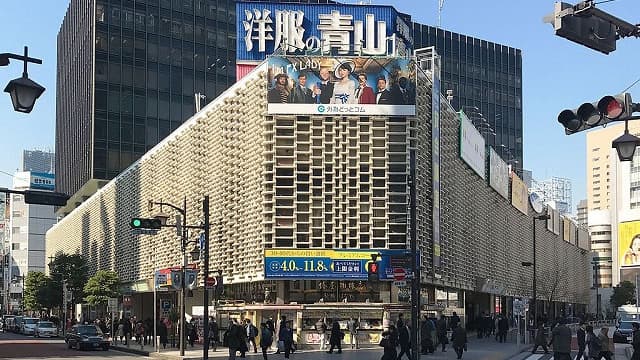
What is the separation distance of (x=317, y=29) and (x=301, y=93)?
11.1m

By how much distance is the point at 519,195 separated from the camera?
8788 cm

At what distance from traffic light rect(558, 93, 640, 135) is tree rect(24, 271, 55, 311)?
8505cm

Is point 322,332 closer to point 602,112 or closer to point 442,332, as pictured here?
point 442,332

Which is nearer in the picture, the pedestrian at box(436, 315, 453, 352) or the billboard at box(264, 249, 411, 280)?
the pedestrian at box(436, 315, 453, 352)

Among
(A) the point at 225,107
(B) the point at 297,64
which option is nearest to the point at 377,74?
(B) the point at 297,64

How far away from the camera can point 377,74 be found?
1784 inches

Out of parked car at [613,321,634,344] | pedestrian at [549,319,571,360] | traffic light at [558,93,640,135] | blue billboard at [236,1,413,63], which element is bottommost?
parked car at [613,321,634,344]

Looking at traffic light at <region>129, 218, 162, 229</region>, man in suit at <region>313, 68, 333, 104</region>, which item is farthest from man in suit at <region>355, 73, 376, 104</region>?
traffic light at <region>129, 218, 162, 229</region>

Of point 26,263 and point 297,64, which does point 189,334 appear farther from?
point 26,263

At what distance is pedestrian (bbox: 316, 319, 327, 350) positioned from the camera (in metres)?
43.6

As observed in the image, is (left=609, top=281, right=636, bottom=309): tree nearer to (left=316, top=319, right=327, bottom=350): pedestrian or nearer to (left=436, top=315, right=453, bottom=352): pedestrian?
(left=436, top=315, right=453, bottom=352): pedestrian

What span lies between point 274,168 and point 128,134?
176 feet

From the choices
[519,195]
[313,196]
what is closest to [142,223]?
[313,196]

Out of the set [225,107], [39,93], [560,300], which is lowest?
[560,300]
